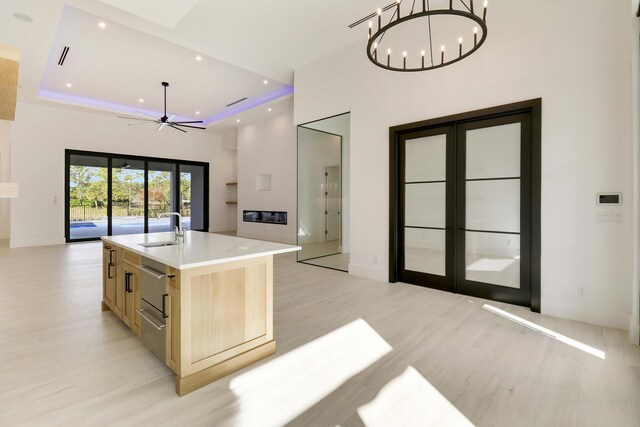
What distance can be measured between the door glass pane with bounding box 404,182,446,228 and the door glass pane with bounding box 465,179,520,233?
37 cm

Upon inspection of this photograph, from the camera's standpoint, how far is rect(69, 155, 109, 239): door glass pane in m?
8.79

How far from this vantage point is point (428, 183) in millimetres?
4434

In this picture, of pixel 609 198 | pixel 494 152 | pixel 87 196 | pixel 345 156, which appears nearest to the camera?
pixel 609 198

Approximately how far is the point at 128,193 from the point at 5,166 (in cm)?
314

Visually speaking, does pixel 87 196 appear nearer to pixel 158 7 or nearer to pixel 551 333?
pixel 158 7

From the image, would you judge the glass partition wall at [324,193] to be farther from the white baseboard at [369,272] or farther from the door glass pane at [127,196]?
the door glass pane at [127,196]

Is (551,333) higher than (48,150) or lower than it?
lower

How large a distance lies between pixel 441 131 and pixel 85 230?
10200 millimetres

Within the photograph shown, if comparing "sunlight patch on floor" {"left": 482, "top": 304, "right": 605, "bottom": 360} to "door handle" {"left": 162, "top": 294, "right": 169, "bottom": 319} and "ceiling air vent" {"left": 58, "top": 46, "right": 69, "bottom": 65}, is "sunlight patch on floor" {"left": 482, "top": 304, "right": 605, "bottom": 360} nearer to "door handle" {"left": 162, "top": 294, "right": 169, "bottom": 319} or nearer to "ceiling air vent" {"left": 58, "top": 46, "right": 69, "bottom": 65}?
"door handle" {"left": 162, "top": 294, "right": 169, "bottom": 319}

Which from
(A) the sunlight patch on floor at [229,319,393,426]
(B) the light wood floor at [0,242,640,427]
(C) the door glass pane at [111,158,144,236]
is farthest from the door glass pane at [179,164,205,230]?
(A) the sunlight patch on floor at [229,319,393,426]

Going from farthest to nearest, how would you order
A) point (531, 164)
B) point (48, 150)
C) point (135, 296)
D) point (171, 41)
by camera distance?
point (48, 150), point (171, 41), point (531, 164), point (135, 296)

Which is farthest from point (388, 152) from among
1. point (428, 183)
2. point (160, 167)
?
point (160, 167)

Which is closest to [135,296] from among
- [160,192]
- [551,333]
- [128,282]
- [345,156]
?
[128,282]

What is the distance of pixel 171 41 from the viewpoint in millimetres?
4926
